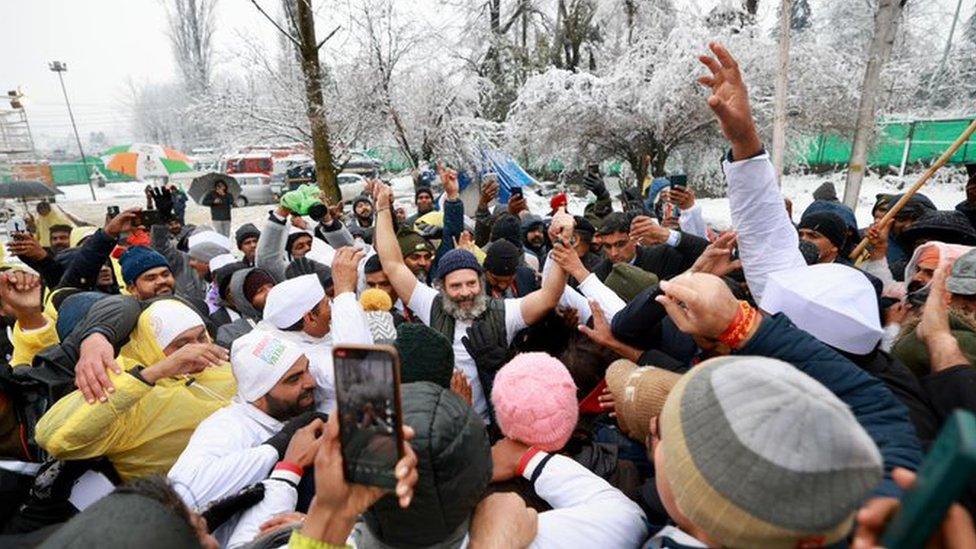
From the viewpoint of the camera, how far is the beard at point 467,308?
283cm

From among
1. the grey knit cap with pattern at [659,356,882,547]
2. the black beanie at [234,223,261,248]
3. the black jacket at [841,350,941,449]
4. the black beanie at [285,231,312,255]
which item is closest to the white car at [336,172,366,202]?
the black beanie at [234,223,261,248]

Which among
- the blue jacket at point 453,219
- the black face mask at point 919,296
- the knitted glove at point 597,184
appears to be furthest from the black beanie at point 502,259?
the knitted glove at point 597,184

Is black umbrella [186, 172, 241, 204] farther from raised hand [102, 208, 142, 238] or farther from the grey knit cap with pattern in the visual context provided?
the grey knit cap with pattern

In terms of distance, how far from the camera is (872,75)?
359 inches

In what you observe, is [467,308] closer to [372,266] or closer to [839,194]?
[372,266]

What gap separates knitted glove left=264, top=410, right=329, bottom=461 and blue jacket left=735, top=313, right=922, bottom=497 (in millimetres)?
1674

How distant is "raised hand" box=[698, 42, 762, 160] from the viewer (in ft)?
6.11

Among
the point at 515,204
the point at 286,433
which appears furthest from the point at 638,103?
the point at 286,433

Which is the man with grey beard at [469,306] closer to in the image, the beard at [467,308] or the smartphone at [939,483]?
the beard at [467,308]

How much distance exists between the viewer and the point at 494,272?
379 centimetres

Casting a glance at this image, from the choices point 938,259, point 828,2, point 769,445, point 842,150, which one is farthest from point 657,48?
point 828,2

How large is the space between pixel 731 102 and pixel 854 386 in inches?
42.7

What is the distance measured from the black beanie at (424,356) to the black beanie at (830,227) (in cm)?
303

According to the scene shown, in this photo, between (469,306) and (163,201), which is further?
(163,201)
